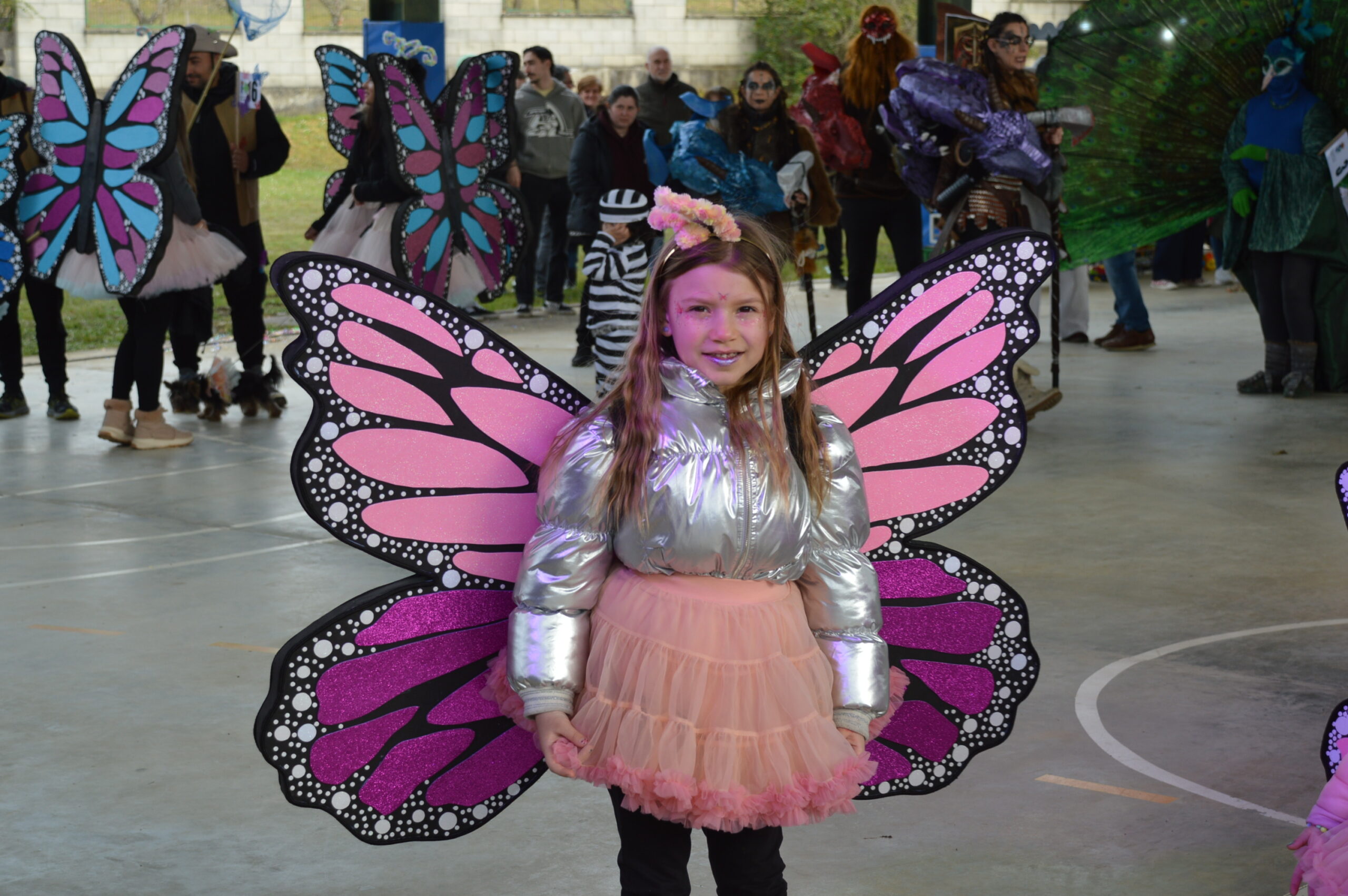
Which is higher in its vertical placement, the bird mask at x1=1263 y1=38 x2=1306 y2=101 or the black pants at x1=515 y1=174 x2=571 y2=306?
the bird mask at x1=1263 y1=38 x2=1306 y2=101

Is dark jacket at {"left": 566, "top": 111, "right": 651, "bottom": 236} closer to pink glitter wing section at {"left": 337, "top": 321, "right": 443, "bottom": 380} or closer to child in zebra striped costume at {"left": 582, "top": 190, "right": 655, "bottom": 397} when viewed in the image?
child in zebra striped costume at {"left": 582, "top": 190, "right": 655, "bottom": 397}

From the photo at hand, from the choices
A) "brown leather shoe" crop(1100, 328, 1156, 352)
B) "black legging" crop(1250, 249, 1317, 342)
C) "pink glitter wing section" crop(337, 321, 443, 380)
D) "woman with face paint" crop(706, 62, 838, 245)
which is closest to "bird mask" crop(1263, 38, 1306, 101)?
"black legging" crop(1250, 249, 1317, 342)

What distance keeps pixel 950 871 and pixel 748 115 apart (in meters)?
5.87

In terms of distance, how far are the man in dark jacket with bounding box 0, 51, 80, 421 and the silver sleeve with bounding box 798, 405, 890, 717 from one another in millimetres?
6831

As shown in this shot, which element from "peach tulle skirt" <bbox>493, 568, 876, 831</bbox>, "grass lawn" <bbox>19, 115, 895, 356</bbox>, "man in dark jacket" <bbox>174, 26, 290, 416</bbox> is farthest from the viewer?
"grass lawn" <bbox>19, 115, 895, 356</bbox>

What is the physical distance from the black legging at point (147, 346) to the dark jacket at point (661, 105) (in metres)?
5.82

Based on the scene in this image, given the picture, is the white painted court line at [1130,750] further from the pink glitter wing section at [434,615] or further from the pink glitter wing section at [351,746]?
the pink glitter wing section at [351,746]

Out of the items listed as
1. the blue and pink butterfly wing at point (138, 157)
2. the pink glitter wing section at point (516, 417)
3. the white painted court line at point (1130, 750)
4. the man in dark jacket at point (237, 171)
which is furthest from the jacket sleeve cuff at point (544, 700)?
the man in dark jacket at point (237, 171)

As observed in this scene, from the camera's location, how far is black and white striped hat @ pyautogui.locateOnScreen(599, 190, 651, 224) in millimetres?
6879

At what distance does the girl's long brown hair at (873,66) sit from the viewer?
29.8 feet

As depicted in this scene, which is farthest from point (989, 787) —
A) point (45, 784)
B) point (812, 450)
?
point (45, 784)

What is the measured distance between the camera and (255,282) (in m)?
8.70

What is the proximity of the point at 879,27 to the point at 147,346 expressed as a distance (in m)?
4.19

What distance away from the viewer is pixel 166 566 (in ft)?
18.9
